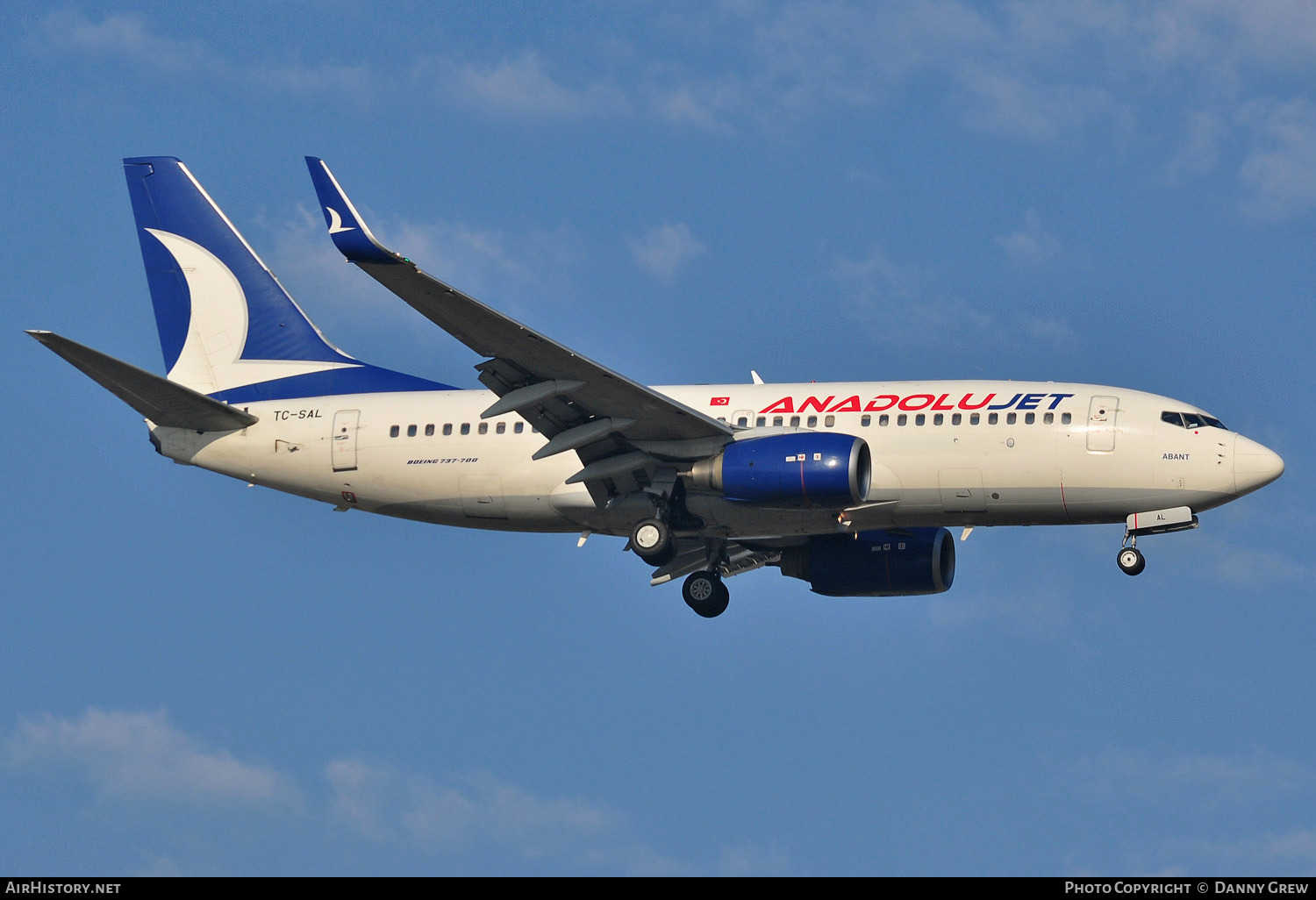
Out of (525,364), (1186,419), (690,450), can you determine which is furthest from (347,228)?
(1186,419)

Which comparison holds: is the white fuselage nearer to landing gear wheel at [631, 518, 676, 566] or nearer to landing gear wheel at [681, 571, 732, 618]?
landing gear wheel at [631, 518, 676, 566]

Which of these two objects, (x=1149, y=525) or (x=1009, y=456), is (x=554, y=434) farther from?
(x=1149, y=525)

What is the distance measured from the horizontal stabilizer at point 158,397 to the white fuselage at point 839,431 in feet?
1.26

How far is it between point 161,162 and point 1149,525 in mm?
27818

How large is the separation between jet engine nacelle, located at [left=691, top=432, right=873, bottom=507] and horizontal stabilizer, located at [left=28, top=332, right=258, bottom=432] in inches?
507

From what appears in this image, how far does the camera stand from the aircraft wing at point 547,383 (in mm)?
35375

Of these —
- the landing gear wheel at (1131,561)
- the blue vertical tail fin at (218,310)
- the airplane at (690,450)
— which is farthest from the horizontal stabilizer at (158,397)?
the landing gear wheel at (1131,561)

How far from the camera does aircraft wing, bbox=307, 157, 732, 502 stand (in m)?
35.4

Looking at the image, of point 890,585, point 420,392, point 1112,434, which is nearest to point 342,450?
point 420,392

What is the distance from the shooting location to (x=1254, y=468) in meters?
41.0

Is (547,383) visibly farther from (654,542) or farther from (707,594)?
(707,594)

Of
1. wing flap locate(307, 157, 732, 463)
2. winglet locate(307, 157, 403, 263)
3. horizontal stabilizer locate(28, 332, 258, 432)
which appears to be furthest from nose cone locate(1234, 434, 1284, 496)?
horizontal stabilizer locate(28, 332, 258, 432)

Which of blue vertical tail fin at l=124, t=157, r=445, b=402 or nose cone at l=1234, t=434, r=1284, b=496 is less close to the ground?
blue vertical tail fin at l=124, t=157, r=445, b=402

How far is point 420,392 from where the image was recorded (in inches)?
1816
